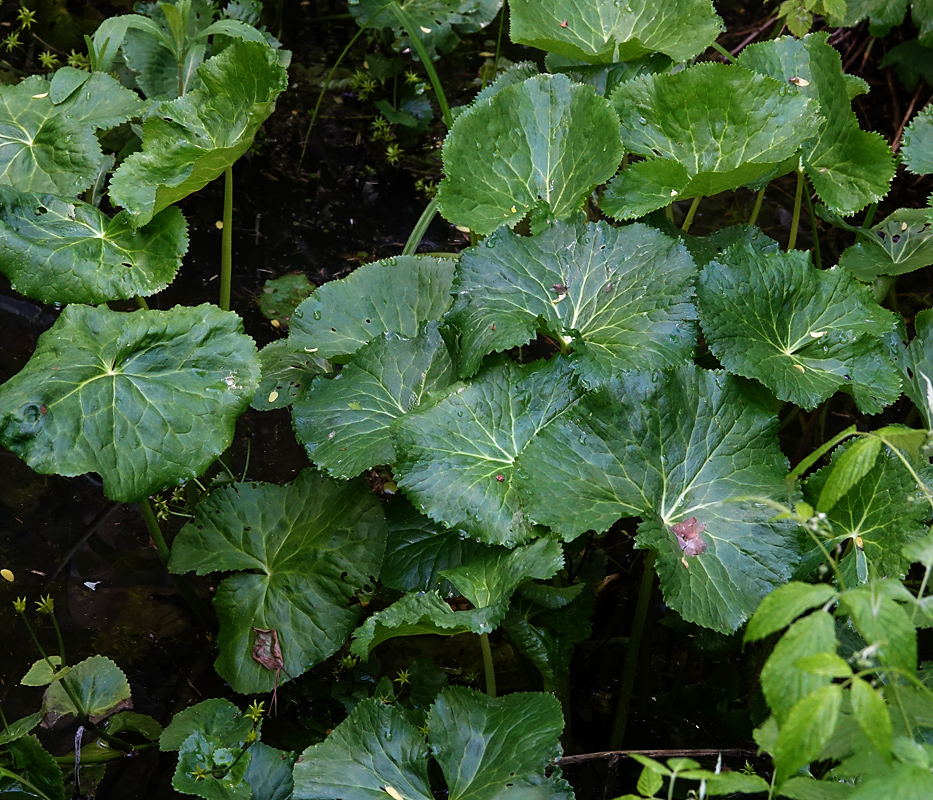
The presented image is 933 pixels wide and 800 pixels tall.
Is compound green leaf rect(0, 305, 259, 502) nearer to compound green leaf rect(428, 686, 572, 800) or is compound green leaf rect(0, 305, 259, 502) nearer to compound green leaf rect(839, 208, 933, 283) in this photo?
compound green leaf rect(428, 686, 572, 800)

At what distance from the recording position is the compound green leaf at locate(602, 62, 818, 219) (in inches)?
59.5

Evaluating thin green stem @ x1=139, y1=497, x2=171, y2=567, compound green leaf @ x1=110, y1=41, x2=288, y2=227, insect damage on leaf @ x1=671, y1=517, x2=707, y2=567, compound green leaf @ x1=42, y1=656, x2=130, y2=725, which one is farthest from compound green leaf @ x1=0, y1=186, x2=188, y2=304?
insect damage on leaf @ x1=671, y1=517, x2=707, y2=567

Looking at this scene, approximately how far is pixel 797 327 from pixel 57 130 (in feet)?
5.13

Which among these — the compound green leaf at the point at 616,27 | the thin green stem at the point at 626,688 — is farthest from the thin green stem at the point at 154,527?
the compound green leaf at the point at 616,27

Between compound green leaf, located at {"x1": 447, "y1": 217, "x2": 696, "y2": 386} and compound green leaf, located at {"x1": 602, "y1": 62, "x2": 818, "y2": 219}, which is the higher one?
compound green leaf, located at {"x1": 602, "y1": 62, "x2": 818, "y2": 219}

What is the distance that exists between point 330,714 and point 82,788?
0.49 meters

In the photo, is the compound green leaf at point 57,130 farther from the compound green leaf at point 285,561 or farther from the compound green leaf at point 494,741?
the compound green leaf at point 494,741

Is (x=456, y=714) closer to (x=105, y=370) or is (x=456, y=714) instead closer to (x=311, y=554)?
(x=311, y=554)

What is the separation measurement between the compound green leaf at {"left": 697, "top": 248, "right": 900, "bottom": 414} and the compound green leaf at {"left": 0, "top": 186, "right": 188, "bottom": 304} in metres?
1.03

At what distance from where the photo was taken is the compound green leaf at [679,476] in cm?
126

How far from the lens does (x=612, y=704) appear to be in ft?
5.80

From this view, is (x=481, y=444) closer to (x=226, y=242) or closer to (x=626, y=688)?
(x=626, y=688)

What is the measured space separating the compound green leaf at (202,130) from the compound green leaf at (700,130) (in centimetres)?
70

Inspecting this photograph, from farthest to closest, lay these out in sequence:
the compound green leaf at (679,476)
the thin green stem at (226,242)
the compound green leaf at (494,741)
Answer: the thin green stem at (226,242)
the compound green leaf at (679,476)
the compound green leaf at (494,741)
